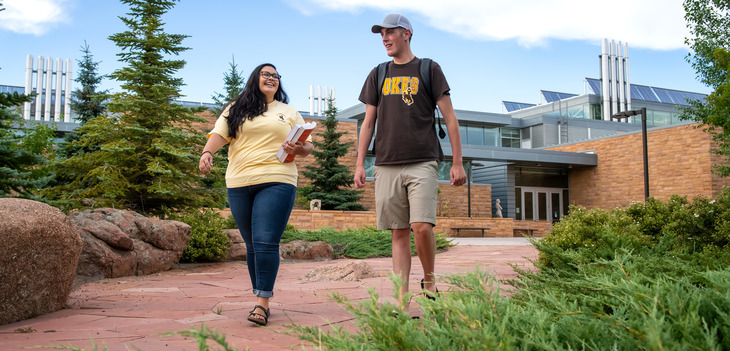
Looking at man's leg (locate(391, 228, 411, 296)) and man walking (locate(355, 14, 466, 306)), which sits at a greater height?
man walking (locate(355, 14, 466, 306))

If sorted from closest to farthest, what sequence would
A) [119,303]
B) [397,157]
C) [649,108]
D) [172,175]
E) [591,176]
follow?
[397,157]
[119,303]
[172,175]
[591,176]
[649,108]

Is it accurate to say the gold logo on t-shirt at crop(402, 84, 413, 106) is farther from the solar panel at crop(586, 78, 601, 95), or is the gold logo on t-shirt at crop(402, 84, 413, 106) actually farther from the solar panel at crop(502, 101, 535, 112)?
the solar panel at crop(586, 78, 601, 95)

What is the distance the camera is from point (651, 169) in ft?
96.4

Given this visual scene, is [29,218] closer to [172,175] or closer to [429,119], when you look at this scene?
[429,119]

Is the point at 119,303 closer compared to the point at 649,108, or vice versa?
the point at 119,303

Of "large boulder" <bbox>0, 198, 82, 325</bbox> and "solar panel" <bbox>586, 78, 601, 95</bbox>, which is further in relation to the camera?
"solar panel" <bbox>586, 78, 601, 95</bbox>

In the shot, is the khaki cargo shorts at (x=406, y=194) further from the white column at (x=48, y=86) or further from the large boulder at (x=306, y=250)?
the white column at (x=48, y=86)

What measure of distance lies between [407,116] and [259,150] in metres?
1.05

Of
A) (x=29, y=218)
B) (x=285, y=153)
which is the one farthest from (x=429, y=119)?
(x=29, y=218)

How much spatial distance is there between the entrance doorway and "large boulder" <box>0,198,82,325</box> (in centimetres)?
3216

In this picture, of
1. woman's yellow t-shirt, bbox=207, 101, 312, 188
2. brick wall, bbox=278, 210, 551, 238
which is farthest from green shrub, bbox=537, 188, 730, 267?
brick wall, bbox=278, 210, 551, 238

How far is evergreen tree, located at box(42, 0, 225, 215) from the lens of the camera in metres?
11.2

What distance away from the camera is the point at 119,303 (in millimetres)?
4602

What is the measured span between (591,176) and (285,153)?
105 feet
